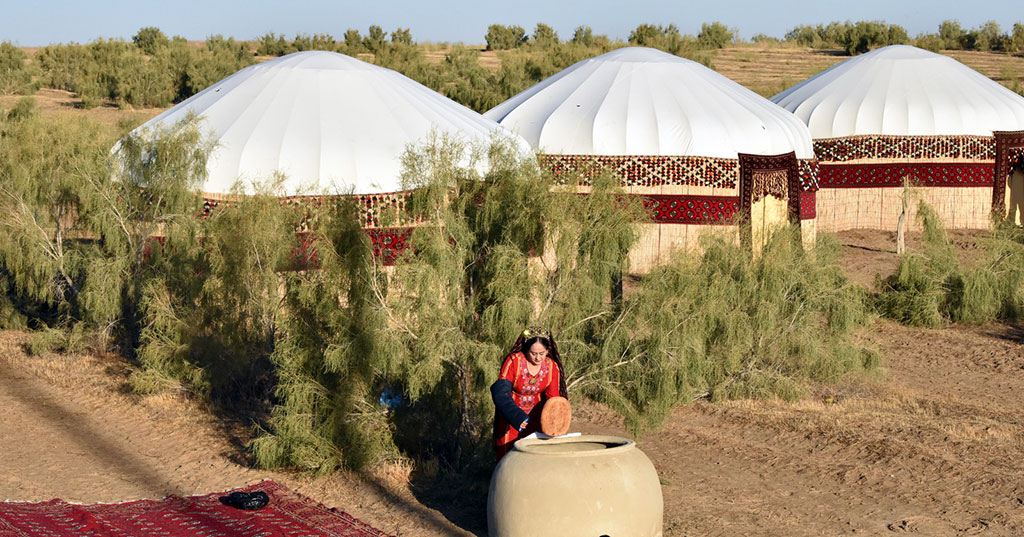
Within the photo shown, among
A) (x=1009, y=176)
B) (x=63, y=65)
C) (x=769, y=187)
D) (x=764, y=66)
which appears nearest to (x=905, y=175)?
(x=1009, y=176)

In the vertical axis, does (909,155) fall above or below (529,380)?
above

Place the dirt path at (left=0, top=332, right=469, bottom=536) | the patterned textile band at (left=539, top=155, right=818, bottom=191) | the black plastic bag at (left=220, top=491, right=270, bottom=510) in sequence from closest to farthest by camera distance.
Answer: the black plastic bag at (left=220, top=491, right=270, bottom=510) < the dirt path at (left=0, top=332, right=469, bottom=536) < the patterned textile band at (left=539, top=155, right=818, bottom=191)

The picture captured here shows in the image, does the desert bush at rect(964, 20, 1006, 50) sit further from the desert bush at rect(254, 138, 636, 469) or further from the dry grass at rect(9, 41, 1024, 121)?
the desert bush at rect(254, 138, 636, 469)

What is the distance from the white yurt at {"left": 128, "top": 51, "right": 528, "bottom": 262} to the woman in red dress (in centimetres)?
435

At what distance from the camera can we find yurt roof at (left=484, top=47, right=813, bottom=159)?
54.0 ft

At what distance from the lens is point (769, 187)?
646 inches

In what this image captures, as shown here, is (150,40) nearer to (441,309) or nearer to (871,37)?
(871,37)

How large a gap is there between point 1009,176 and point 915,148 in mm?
1668

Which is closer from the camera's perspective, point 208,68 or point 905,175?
point 905,175

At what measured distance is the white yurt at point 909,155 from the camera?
793 inches

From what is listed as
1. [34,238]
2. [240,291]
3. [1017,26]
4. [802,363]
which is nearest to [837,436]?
[802,363]

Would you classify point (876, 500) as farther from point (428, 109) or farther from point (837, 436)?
point (428, 109)

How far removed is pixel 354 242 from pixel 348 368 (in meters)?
0.82

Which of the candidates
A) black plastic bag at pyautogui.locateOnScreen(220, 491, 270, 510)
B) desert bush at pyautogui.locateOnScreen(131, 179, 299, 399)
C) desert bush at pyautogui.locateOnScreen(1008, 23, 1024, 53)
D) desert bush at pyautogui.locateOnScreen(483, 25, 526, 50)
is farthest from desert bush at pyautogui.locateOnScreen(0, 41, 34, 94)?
desert bush at pyautogui.locateOnScreen(1008, 23, 1024, 53)
